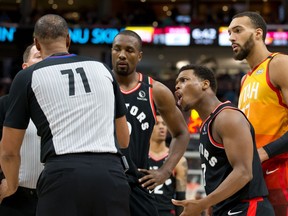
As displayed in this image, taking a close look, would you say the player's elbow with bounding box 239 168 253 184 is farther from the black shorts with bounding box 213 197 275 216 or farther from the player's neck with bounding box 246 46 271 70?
the player's neck with bounding box 246 46 271 70

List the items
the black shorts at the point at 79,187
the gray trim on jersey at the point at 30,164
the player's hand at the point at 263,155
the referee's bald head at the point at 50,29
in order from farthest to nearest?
1. the gray trim on jersey at the point at 30,164
2. the player's hand at the point at 263,155
3. the referee's bald head at the point at 50,29
4. the black shorts at the point at 79,187

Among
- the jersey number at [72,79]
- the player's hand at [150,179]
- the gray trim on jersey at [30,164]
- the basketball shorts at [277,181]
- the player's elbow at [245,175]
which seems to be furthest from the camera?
the gray trim on jersey at [30,164]

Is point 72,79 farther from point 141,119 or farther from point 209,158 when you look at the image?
point 141,119

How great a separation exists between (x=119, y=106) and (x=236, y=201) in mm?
1105

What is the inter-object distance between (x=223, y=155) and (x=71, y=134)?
1.21m

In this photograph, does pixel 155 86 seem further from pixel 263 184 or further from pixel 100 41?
pixel 100 41

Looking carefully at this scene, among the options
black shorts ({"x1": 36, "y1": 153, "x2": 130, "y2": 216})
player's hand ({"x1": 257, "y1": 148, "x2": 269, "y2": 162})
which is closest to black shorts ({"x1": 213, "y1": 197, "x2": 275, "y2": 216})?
player's hand ({"x1": 257, "y1": 148, "x2": 269, "y2": 162})

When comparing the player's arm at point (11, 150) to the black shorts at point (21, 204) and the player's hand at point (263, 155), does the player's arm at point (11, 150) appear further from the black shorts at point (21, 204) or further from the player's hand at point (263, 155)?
the player's hand at point (263, 155)

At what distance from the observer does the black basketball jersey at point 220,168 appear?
4488 mm

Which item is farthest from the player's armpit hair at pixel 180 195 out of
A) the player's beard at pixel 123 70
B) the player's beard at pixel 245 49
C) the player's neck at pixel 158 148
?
the player's beard at pixel 245 49

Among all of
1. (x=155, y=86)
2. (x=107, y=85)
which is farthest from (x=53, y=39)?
(x=155, y=86)

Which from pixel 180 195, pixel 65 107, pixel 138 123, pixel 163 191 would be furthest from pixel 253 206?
pixel 163 191

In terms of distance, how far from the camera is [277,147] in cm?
482

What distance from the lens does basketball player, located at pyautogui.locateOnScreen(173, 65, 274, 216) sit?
4293 millimetres
